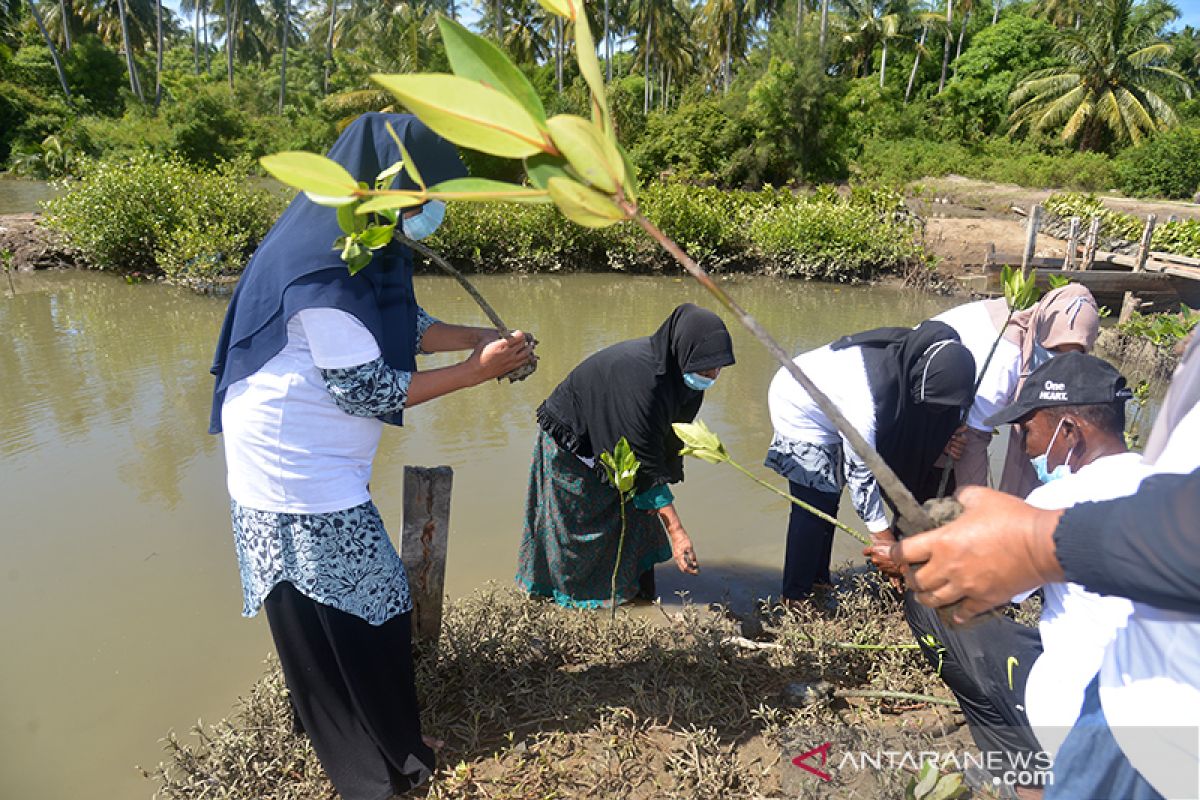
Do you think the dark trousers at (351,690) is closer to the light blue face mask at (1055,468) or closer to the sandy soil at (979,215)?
the light blue face mask at (1055,468)

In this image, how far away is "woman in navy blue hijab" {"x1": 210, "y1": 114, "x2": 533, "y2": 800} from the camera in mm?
1722

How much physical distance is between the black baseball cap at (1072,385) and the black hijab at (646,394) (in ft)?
2.92

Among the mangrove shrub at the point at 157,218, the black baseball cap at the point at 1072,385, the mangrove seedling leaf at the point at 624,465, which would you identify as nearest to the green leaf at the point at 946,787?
the black baseball cap at the point at 1072,385

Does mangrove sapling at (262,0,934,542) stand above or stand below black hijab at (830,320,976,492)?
above

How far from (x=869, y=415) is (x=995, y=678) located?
959mm

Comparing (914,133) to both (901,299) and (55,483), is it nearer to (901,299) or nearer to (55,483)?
(901,299)

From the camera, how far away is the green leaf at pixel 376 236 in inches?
57.0

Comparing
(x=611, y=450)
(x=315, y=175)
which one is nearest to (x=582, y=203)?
(x=315, y=175)

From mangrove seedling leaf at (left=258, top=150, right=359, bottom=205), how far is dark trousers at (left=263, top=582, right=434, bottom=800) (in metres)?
1.31

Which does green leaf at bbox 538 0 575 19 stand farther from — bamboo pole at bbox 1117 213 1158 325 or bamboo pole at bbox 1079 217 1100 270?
bamboo pole at bbox 1079 217 1100 270

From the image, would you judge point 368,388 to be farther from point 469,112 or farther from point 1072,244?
point 1072,244

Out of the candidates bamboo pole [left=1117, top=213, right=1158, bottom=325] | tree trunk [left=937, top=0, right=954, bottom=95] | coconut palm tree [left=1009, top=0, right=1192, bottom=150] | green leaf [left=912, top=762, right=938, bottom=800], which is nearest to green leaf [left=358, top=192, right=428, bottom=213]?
green leaf [left=912, top=762, right=938, bottom=800]

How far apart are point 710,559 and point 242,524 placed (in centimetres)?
259

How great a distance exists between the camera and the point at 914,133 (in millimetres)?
25562
